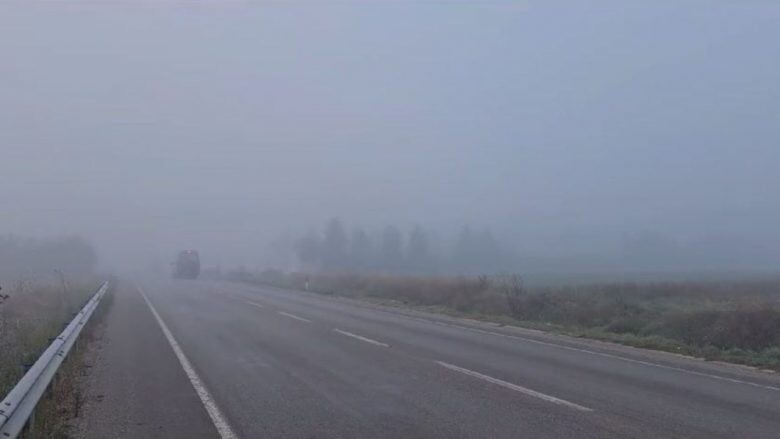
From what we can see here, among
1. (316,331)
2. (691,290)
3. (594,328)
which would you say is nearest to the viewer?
(316,331)

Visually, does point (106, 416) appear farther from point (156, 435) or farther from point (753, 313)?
point (753, 313)

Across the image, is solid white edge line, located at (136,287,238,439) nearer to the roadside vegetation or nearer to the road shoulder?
the road shoulder

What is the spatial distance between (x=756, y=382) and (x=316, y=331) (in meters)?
11.7

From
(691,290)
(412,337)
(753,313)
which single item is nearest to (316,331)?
(412,337)

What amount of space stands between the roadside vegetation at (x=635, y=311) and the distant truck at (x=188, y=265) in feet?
139

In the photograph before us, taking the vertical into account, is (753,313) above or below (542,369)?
above

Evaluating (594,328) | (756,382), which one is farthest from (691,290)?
(756,382)

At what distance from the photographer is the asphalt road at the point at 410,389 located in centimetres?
944

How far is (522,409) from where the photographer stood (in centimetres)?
1040

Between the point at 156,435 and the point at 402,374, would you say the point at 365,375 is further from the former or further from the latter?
the point at 156,435

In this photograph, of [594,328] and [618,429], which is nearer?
[618,429]

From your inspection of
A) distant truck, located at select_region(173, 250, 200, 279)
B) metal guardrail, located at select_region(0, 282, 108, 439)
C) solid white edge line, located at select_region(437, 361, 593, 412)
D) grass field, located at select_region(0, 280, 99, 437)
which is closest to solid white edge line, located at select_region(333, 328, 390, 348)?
solid white edge line, located at select_region(437, 361, 593, 412)

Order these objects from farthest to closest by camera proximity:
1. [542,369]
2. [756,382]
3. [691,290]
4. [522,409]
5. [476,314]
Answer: [691,290]
[476,314]
[542,369]
[756,382]
[522,409]

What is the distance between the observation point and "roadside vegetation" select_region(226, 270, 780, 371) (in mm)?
18922
